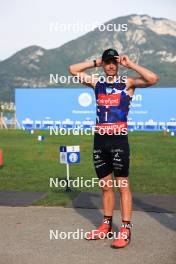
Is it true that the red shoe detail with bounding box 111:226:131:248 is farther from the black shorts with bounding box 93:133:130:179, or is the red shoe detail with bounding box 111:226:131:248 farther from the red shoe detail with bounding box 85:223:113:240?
the black shorts with bounding box 93:133:130:179

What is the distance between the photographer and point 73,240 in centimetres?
588

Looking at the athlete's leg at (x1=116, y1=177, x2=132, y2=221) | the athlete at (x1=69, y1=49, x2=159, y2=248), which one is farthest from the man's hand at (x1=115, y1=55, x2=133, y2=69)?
the athlete's leg at (x1=116, y1=177, x2=132, y2=221)

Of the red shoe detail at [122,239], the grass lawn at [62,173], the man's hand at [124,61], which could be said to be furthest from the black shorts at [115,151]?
the grass lawn at [62,173]

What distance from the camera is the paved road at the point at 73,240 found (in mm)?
5117

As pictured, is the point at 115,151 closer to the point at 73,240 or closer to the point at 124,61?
the point at 124,61

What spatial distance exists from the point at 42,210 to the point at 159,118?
4269 centimetres

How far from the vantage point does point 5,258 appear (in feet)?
16.7

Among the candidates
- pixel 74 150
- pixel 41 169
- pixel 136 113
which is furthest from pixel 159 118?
pixel 74 150

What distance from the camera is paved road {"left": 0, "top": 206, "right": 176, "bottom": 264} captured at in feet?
16.8

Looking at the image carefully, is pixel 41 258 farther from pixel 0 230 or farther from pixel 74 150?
pixel 74 150

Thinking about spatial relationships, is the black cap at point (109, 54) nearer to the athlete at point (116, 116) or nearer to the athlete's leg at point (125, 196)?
the athlete at point (116, 116)

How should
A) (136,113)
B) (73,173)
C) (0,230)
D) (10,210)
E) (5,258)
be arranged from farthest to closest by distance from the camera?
(136,113) → (73,173) → (10,210) → (0,230) → (5,258)

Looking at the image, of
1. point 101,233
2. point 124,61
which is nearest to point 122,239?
point 101,233

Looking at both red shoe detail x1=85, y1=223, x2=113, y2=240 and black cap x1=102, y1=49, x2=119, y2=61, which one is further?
red shoe detail x1=85, y1=223, x2=113, y2=240
